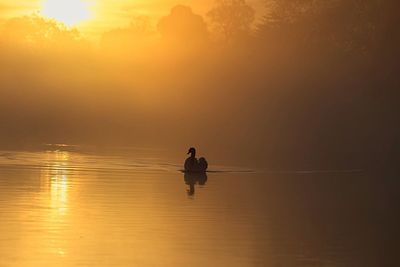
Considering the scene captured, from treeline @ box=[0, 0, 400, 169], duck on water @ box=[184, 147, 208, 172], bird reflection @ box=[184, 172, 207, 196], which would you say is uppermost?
treeline @ box=[0, 0, 400, 169]

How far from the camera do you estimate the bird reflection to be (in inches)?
1475

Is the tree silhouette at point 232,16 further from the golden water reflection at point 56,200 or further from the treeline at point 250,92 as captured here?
the golden water reflection at point 56,200

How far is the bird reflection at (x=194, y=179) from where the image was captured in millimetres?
37469

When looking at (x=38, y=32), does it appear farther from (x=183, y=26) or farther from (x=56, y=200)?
(x=56, y=200)

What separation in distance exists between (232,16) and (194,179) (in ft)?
218

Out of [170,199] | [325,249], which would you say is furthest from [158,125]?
[325,249]

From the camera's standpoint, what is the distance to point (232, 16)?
105m

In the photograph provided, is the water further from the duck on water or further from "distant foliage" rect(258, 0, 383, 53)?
"distant foliage" rect(258, 0, 383, 53)

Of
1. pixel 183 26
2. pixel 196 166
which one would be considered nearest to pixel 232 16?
pixel 183 26

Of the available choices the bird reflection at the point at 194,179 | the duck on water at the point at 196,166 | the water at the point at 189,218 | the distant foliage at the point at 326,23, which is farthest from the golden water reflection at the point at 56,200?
the distant foliage at the point at 326,23

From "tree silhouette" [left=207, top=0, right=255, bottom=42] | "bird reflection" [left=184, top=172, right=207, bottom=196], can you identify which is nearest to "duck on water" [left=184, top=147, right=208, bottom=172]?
"bird reflection" [left=184, top=172, right=207, bottom=196]

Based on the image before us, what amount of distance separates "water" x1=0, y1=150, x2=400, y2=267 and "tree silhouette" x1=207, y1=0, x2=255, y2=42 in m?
61.1

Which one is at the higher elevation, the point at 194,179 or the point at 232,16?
the point at 232,16

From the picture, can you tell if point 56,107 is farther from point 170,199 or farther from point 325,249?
point 325,249
